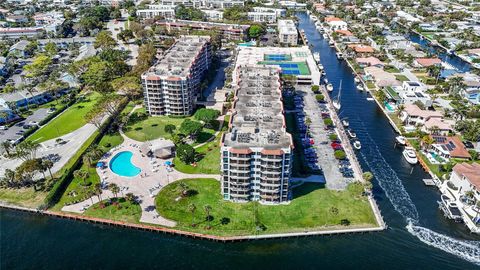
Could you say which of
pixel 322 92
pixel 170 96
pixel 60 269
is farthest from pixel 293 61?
pixel 60 269

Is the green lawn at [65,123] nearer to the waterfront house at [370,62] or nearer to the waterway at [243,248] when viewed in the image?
the waterway at [243,248]

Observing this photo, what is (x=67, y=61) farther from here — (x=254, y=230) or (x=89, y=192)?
(x=254, y=230)

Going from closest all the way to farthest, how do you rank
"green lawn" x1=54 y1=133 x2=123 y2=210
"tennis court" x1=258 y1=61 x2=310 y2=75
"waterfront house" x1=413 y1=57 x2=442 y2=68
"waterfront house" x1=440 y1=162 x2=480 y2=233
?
"waterfront house" x1=440 y1=162 x2=480 y2=233
"green lawn" x1=54 y1=133 x2=123 y2=210
"tennis court" x1=258 y1=61 x2=310 y2=75
"waterfront house" x1=413 y1=57 x2=442 y2=68

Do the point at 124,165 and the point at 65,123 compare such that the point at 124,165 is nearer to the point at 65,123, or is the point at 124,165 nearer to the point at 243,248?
the point at 65,123

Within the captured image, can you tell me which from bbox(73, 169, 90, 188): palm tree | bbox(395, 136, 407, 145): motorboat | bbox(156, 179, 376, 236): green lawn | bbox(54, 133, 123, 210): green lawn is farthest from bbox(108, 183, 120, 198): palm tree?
bbox(395, 136, 407, 145): motorboat

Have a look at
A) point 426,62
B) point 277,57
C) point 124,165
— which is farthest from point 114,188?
point 426,62

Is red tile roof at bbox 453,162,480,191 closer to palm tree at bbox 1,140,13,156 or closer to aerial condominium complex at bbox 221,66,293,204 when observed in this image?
aerial condominium complex at bbox 221,66,293,204

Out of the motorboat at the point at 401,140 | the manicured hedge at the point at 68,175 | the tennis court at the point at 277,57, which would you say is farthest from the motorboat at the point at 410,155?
the manicured hedge at the point at 68,175
